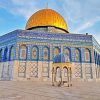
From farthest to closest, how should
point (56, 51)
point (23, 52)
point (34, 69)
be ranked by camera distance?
point (56, 51) < point (23, 52) < point (34, 69)

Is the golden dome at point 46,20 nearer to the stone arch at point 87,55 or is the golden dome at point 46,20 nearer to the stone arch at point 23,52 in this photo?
the stone arch at point 23,52

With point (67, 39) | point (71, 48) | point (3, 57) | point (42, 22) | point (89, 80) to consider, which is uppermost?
point (42, 22)

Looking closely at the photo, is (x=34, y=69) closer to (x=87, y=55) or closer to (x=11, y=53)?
(x=11, y=53)

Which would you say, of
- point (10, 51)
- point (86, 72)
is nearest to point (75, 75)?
point (86, 72)

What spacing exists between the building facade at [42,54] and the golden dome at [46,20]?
3493 mm

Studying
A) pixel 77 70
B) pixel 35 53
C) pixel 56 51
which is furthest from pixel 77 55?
pixel 35 53

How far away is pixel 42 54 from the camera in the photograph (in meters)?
20.1

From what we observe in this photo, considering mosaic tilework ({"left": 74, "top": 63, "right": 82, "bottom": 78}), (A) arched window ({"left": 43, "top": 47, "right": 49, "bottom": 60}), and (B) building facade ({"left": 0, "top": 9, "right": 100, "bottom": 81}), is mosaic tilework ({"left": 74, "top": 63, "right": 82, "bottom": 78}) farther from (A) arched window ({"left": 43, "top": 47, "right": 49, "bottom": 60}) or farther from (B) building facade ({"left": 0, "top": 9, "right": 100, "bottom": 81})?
(A) arched window ({"left": 43, "top": 47, "right": 49, "bottom": 60})

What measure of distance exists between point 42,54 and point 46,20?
21.8ft

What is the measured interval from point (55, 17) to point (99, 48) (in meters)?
9.48

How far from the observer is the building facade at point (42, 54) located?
758 inches

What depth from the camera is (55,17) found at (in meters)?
24.6

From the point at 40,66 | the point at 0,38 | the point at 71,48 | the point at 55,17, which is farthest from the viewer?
the point at 55,17

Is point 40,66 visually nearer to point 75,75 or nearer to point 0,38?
point 75,75
